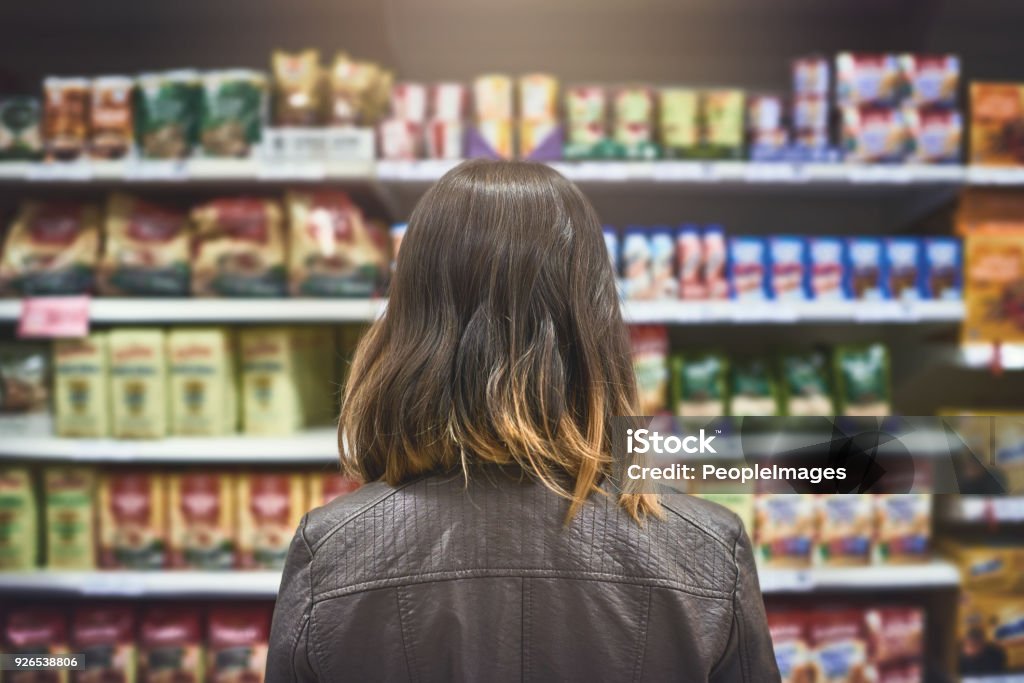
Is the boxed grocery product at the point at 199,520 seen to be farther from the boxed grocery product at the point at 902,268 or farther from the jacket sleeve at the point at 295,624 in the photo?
the boxed grocery product at the point at 902,268

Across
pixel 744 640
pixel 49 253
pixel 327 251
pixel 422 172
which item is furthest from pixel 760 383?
pixel 49 253

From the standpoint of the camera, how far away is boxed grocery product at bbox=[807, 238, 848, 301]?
1959 millimetres

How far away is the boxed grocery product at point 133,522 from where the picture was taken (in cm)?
198

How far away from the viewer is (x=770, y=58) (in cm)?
233

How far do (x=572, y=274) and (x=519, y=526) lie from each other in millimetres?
269

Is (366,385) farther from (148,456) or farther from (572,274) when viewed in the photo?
(148,456)

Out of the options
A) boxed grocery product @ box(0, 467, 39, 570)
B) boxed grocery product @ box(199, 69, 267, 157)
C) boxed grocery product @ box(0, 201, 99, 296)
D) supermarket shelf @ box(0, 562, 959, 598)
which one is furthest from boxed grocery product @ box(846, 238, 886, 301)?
boxed grocery product @ box(0, 467, 39, 570)

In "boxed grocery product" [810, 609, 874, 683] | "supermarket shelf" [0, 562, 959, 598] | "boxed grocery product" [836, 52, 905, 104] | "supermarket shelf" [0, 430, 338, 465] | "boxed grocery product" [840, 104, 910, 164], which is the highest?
"boxed grocery product" [836, 52, 905, 104]

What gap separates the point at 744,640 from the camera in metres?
0.75

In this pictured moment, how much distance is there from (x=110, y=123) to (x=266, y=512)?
3.80 feet

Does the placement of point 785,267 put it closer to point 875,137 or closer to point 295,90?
point 875,137

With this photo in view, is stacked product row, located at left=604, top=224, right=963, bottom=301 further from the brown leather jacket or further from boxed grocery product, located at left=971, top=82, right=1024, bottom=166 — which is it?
the brown leather jacket

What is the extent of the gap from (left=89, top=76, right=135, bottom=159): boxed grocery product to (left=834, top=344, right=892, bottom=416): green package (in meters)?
2.09

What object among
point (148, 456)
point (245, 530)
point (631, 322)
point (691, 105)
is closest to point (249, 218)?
point (148, 456)
